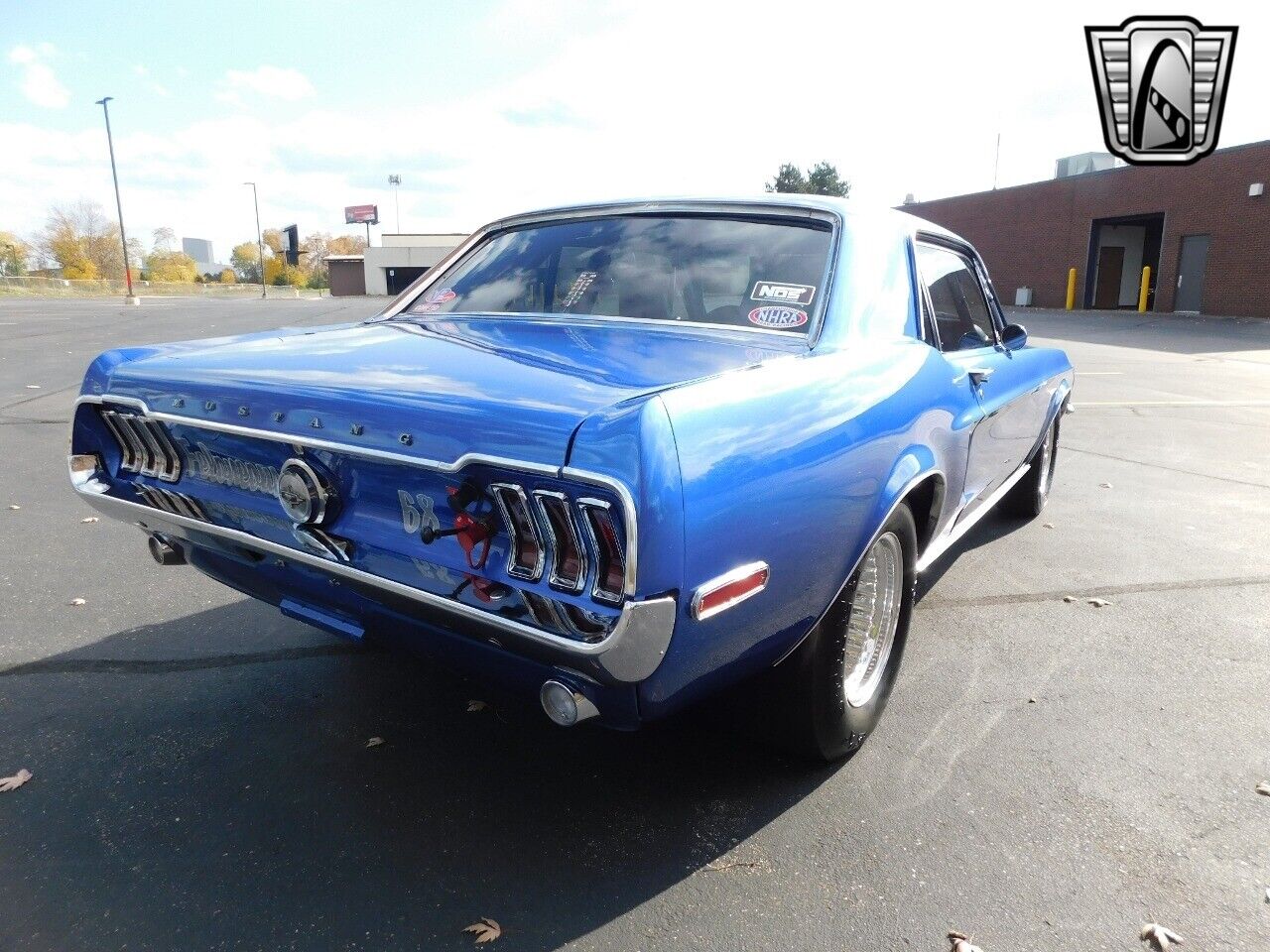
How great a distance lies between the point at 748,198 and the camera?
3.02m

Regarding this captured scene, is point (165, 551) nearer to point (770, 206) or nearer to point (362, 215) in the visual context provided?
point (770, 206)

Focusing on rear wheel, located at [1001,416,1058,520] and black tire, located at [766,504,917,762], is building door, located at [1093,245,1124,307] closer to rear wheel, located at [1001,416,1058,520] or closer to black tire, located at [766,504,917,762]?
rear wheel, located at [1001,416,1058,520]

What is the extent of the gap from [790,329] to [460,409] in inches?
43.3

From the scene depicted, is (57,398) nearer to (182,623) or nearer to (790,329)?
(182,623)

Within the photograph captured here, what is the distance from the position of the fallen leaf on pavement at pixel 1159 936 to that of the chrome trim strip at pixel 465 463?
4.68ft

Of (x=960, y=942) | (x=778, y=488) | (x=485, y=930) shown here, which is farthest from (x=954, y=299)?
(x=485, y=930)

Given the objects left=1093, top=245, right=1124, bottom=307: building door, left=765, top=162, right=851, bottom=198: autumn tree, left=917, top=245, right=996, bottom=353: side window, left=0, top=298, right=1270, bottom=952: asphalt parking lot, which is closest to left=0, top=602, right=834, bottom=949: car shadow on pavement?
left=0, top=298, right=1270, bottom=952: asphalt parking lot

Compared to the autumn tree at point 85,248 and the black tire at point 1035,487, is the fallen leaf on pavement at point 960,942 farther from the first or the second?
the autumn tree at point 85,248

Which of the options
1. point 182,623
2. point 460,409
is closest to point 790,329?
point 460,409

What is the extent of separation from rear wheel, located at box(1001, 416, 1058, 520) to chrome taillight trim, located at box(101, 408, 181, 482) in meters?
4.31

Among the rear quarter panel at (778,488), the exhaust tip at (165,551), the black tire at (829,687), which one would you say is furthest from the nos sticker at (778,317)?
the exhaust tip at (165,551)

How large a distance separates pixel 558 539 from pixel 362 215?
3968 inches

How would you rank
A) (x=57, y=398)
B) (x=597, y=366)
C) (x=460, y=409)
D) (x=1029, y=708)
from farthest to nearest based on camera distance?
(x=57, y=398)
(x=1029, y=708)
(x=597, y=366)
(x=460, y=409)
